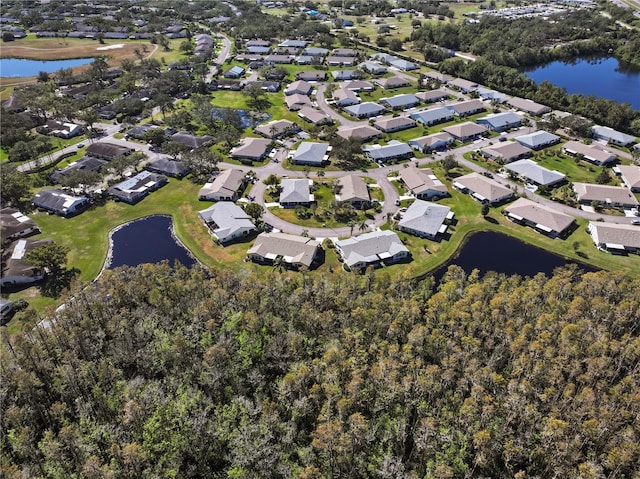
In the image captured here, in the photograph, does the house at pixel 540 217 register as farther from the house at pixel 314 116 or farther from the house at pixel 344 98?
the house at pixel 344 98

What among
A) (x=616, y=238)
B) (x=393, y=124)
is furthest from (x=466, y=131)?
(x=616, y=238)

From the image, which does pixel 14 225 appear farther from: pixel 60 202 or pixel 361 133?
pixel 361 133

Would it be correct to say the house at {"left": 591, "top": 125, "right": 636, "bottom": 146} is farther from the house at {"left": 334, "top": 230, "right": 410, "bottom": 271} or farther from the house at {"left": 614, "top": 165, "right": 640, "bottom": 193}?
the house at {"left": 334, "top": 230, "right": 410, "bottom": 271}

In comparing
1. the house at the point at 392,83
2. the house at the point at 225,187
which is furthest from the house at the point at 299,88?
the house at the point at 225,187

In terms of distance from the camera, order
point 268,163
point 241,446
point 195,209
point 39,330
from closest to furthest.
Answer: point 241,446 < point 39,330 < point 195,209 < point 268,163

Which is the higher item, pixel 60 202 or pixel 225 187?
pixel 225 187

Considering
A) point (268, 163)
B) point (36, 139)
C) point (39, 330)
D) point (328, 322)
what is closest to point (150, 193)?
point (268, 163)

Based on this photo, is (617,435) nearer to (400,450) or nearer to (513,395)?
(513,395)
